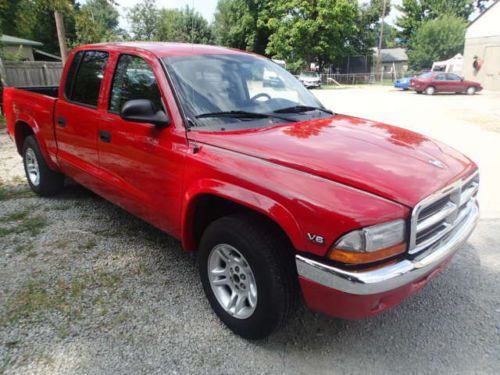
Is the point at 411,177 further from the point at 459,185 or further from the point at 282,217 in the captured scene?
the point at 282,217

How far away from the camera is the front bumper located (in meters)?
2.09

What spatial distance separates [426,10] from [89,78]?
6254cm

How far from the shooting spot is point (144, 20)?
47.0m

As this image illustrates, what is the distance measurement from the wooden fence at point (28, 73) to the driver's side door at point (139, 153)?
37.9ft

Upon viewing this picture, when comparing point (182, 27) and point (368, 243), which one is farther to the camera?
point (182, 27)

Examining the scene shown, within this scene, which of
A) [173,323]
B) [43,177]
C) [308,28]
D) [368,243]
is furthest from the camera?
[308,28]

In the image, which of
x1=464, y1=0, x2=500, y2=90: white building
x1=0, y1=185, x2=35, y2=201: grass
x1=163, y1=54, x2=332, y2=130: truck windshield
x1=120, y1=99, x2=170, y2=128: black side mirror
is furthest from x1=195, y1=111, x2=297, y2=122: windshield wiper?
x1=464, y1=0, x2=500, y2=90: white building

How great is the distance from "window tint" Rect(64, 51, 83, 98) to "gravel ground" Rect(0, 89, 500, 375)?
1.55m

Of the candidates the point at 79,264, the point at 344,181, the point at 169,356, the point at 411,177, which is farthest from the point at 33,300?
the point at 411,177

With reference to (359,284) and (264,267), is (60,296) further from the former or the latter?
(359,284)

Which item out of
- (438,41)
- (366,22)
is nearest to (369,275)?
(366,22)

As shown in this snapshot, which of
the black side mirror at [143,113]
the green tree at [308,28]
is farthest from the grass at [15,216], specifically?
the green tree at [308,28]

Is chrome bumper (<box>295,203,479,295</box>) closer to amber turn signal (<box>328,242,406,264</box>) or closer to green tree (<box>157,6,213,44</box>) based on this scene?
amber turn signal (<box>328,242,406,264</box>)

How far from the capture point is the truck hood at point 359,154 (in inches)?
88.5
